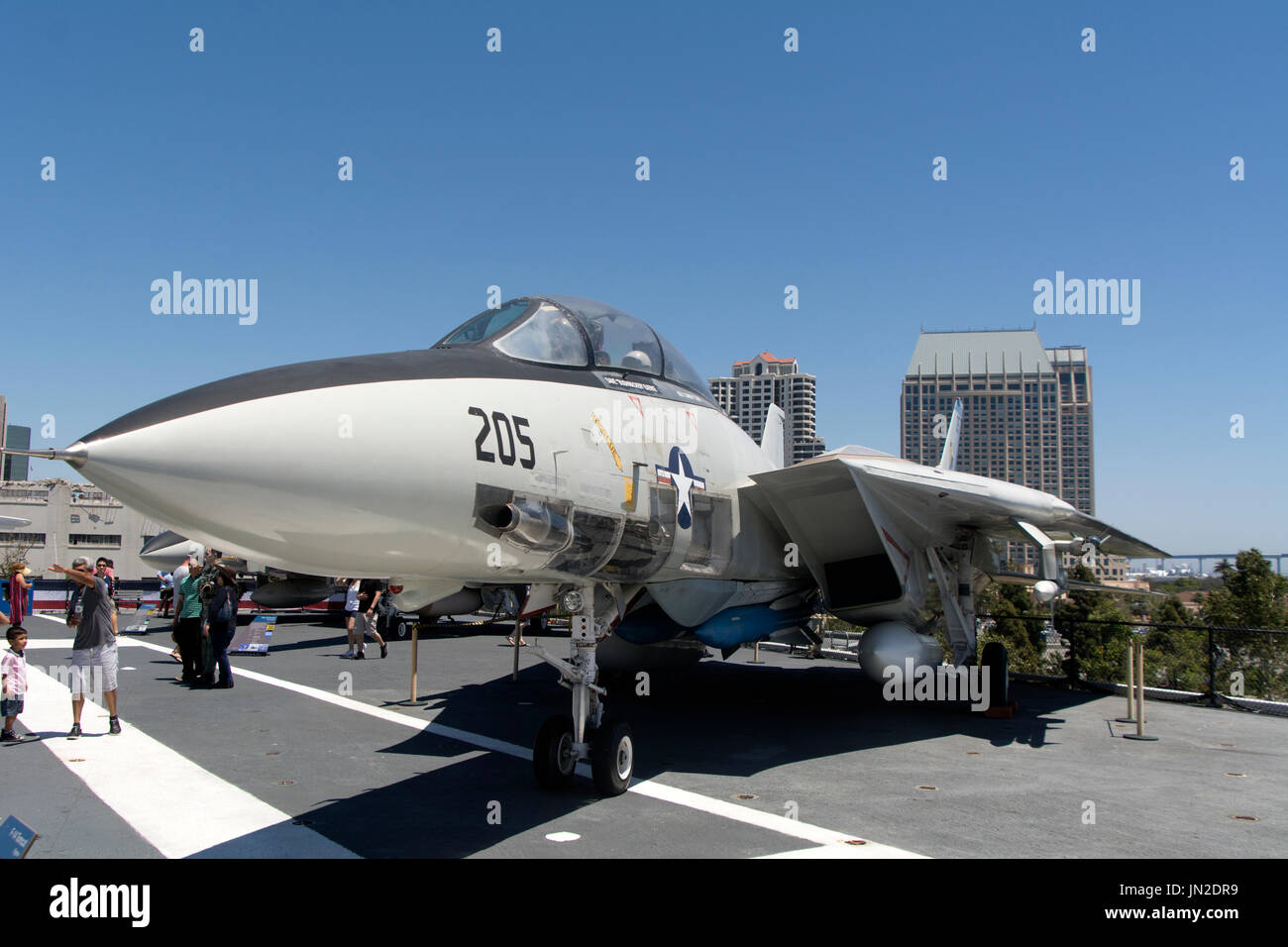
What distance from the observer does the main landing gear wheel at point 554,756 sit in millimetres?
6457

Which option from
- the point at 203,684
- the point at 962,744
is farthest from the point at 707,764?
the point at 203,684

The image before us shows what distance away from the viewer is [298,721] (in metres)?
9.57

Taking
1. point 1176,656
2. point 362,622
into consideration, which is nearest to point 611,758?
point 362,622

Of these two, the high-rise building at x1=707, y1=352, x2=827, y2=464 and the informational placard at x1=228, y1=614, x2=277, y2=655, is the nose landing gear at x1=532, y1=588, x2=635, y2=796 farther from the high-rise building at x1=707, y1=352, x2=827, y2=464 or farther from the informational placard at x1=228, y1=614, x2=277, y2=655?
the high-rise building at x1=707, y1=352, x2=827, y2=464

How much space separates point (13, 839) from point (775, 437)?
1009 centimetres

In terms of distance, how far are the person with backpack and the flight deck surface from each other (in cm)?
44

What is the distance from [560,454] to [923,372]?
140 metres

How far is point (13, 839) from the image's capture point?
3248 mm

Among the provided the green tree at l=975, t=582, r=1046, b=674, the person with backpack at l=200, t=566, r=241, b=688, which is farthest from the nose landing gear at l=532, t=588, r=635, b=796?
the green tree at l=975, t=582, r=1046, b=674

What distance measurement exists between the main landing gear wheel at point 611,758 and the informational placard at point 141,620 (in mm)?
18382

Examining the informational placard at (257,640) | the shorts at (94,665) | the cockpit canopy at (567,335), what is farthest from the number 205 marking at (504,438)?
the informational placard at (257,640)

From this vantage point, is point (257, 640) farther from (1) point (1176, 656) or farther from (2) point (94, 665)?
(1) point (1176, 656)

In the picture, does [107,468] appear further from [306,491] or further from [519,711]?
[519,711]
